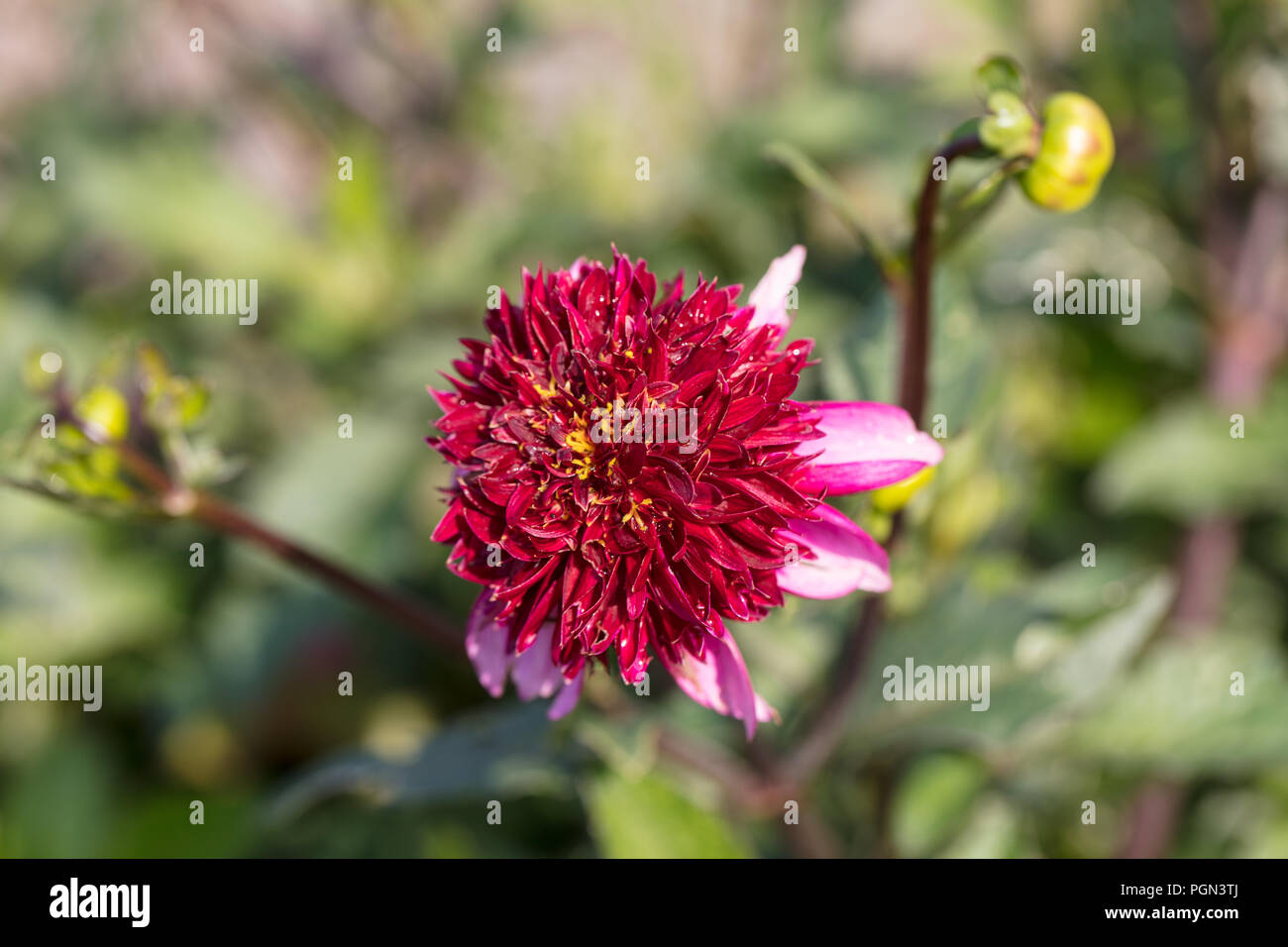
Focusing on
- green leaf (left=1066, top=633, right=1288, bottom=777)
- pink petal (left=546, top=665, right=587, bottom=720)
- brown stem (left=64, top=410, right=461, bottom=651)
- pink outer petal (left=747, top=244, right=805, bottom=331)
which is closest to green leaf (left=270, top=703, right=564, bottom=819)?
brown stem (left=64, top=410, right=461, bottom=651)

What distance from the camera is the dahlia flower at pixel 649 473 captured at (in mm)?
894

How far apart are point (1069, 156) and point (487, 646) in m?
0.71

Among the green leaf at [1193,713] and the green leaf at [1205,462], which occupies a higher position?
the green leaf at [1205,462]

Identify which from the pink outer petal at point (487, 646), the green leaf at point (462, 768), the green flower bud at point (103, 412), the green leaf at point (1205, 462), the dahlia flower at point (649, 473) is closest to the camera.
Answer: the dahlia flower at point (649, 473)

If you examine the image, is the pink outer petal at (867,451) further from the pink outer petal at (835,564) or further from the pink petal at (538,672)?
the pink petal at (538,672)

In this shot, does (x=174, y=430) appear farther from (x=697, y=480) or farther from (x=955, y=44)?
(x=955, y=44)

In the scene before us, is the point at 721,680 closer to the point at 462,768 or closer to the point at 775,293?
the point at 775,293

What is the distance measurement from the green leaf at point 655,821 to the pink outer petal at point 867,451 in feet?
1.73

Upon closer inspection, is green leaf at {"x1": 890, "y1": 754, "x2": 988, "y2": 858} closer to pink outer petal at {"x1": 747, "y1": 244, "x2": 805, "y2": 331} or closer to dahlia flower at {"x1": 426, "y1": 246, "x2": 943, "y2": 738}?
dahlia flower at {"x1": 426, "y1": 246, "x2": 943, "y2": 738}

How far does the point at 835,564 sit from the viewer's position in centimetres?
96

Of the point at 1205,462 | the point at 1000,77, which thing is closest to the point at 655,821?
the point at 1000,77

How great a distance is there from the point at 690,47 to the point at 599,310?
2.31 m

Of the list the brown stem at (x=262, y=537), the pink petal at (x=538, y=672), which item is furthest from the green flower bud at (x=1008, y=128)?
the brown stem at (x=262, y=537)
